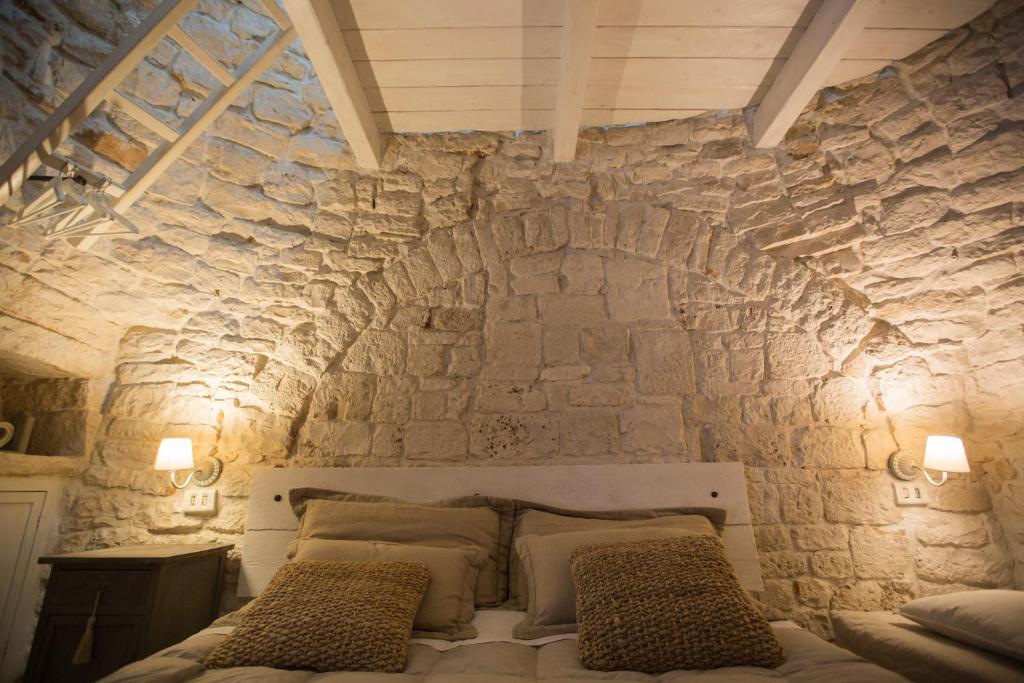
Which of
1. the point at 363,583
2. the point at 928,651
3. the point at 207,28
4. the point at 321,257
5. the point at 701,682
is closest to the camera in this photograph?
the point at 701,682

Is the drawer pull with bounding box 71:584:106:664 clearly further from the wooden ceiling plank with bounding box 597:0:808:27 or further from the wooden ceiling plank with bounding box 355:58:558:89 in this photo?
the wooden ceiling plank with bounding box 597:0:808:27

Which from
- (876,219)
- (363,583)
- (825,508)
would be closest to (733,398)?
(825,508)

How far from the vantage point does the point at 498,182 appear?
2.77 meters

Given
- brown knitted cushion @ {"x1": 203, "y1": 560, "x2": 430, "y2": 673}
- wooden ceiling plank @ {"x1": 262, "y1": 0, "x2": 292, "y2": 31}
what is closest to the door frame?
brown knitted cushion @ {"x1": 203, "y1": 560, "x2": 430, "y2": 673}

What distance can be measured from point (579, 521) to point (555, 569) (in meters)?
0.36

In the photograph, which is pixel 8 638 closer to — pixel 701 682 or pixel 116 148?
pixel 116 148

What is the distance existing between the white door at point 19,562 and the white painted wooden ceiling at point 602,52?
2.37 m

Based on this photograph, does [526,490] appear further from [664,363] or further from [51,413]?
[51,413]

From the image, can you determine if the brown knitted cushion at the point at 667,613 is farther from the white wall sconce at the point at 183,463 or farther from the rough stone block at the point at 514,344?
the white wall sconce at the point at 183,463

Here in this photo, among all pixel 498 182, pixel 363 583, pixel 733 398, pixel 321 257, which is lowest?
pixel 363 583

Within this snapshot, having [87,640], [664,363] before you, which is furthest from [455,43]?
[87,640]

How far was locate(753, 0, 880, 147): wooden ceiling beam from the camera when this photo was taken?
78.6 inches

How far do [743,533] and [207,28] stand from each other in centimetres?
334

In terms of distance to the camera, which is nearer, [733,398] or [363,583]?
[363,583]
